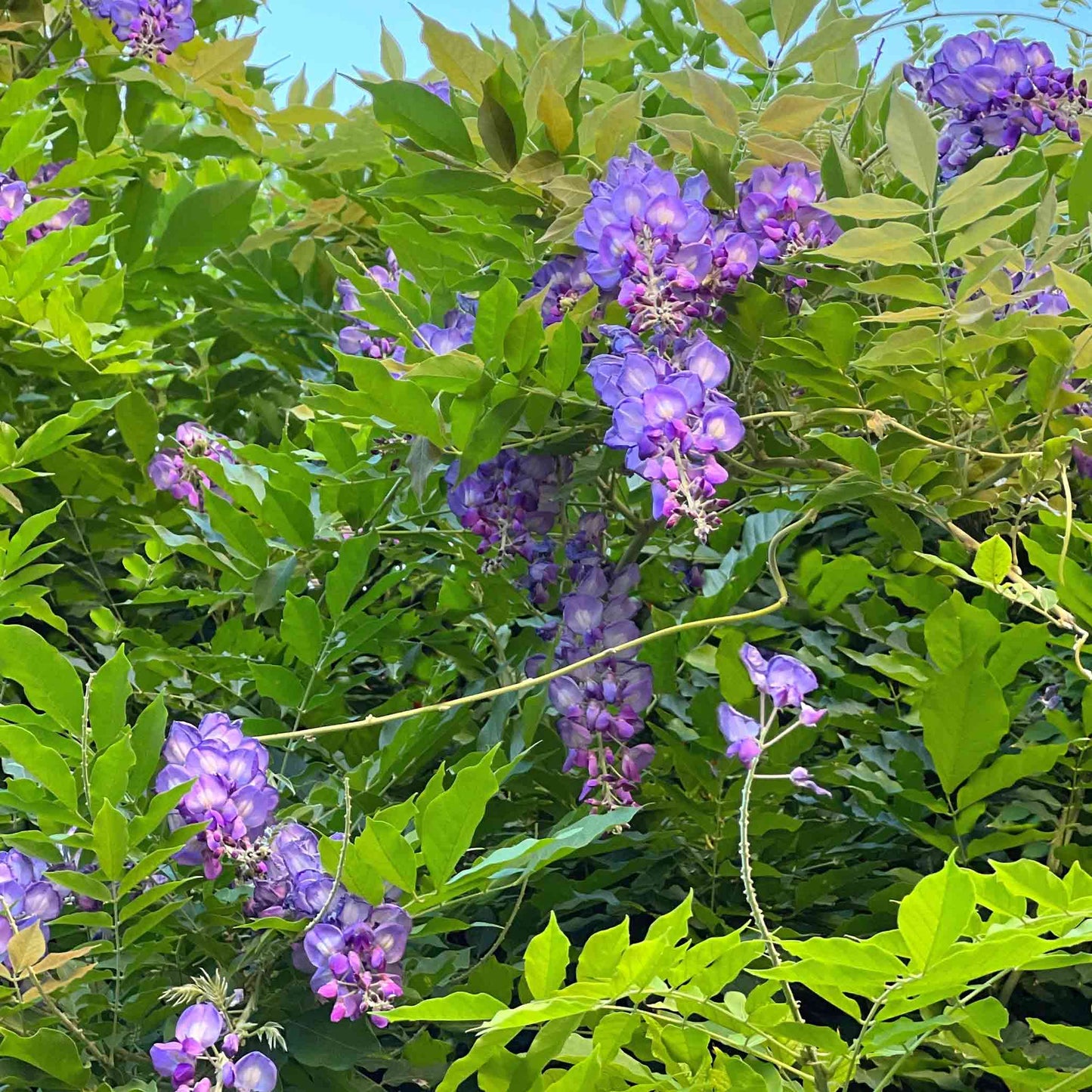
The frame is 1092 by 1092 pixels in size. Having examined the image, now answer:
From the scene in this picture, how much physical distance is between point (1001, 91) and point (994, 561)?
1.04ft

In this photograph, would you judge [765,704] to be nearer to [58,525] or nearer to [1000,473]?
[1000,473]

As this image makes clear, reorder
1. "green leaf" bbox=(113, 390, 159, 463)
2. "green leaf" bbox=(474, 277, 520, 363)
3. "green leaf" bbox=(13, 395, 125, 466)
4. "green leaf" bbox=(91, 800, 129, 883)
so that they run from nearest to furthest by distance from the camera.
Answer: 1. "green leaf" bbox=(91, 800, 129, 883)
2. "green leaf" bbox=(474, 277, 520, 363)
3. "green leaf" bbox=(13, 395, 125, 466)
4. "green leaf" bbox=(113, 390, 159, 463)

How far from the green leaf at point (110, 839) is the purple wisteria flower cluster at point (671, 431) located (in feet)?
0.99

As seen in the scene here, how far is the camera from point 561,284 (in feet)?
2.64

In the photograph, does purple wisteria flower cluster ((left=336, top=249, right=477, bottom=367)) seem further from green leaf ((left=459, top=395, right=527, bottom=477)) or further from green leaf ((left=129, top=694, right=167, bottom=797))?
green leaf ((left=129, top=694, right=167, bottom=797))

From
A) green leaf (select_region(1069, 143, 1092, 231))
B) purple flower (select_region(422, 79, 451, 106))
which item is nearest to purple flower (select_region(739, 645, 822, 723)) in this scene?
green leaf (select_region(1069, 143, 1092, 231))

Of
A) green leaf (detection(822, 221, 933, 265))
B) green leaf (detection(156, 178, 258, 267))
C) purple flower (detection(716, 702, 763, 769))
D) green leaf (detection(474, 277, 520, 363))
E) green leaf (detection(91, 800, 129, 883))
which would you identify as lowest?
purple flower (detection(716, 702, 763, 769))

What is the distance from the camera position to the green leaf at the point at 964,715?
72 cm

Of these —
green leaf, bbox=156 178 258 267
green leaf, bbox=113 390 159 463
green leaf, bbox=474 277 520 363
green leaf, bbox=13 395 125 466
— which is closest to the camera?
green leaf, bbox=474 277 520 363

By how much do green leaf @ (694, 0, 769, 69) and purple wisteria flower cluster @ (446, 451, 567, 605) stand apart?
284mm

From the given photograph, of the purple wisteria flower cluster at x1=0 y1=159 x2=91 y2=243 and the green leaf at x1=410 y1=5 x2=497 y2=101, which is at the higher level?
the green leaf at x1=410 y1=5 x2=497 y2=101

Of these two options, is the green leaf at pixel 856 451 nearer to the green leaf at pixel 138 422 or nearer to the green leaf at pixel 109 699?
the green leaf at pixel 109 699

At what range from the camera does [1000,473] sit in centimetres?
80

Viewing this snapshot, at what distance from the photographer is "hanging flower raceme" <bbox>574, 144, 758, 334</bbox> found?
2.27 feet
